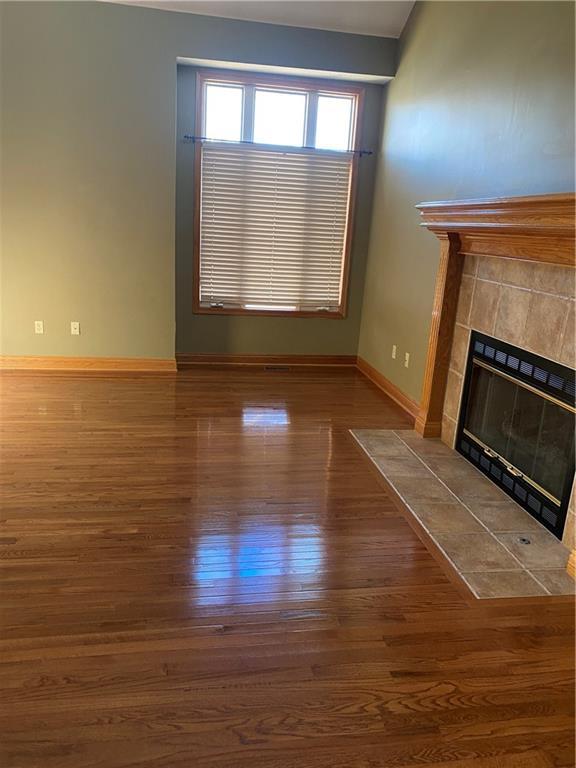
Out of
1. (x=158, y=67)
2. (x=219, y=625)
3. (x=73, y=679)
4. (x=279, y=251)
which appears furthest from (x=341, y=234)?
(x=73, y=679)

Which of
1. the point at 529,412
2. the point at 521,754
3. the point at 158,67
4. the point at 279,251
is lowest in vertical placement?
the point at 521,754

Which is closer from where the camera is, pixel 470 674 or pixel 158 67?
pixel 470 674

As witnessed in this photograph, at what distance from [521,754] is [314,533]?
1307 mm

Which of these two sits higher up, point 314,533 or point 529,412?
point 529,412

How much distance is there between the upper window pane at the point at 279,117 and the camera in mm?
5246

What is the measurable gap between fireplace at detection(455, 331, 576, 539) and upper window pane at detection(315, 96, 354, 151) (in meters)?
2.68

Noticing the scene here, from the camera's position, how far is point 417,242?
14.9 ft

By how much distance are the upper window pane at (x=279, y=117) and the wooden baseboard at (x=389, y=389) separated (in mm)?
2167

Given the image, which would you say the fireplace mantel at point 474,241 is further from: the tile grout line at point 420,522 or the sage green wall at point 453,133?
the tile grout line at point 420,522

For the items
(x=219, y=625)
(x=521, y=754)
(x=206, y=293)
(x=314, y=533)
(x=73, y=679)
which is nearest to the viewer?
(x=521, y=754)

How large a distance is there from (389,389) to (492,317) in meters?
1.66

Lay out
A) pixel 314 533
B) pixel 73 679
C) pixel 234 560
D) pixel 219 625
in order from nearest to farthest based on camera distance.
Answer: pixel 73 679 → pixel 219 625 → pixel 234 560 → pixel 314 533

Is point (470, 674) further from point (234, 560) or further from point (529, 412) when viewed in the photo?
point (529, 412)

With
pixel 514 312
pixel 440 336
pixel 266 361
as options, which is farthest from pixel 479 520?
pixel 266 361
